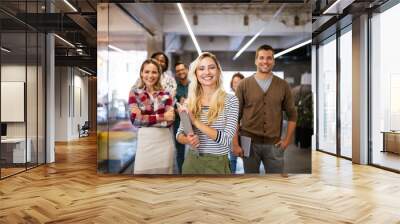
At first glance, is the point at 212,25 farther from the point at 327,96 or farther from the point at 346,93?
the point at 327,96

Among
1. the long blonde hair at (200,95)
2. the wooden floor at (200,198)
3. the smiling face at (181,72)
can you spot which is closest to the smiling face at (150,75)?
the smiling face at (181,72)

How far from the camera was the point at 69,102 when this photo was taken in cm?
853

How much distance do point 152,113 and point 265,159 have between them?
6.03 ft

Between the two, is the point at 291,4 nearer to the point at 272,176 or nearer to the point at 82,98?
the point at 272,176

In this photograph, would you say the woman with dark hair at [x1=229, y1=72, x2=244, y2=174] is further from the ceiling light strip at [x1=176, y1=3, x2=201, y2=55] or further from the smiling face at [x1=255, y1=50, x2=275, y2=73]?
the ceiling light strip at [x1=176, y1=3, x2=201, y2=55]

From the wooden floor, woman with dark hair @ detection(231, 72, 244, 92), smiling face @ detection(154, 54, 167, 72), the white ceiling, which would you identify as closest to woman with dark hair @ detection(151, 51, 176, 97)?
smiling face @ detection(154, 54, 167, 72)

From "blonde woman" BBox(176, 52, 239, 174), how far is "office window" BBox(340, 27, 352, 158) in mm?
3857

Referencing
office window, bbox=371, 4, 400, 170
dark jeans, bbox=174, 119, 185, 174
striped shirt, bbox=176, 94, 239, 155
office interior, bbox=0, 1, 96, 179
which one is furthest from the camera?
office window, bbox=371, 4, 400, 170

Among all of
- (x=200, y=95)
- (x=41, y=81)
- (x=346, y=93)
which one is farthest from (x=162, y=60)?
(x=346, y=93)

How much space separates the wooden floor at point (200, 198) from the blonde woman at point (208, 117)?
30cm

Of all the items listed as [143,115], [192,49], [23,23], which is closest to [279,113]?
[192,49]

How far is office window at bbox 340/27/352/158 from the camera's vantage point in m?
8.27

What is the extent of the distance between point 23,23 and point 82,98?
5.66 feet

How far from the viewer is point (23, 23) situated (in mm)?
6473
